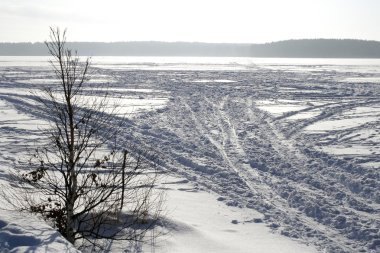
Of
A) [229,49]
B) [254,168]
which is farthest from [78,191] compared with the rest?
[229,49]

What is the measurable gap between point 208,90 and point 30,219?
21.8 metres

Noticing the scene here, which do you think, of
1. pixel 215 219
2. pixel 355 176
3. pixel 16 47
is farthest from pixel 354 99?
pixel 16 47

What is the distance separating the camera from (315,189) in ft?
30.8

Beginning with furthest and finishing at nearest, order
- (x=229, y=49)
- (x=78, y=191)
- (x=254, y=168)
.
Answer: (x=229, y=49), (x=254, y=168), (x=78, y=191)

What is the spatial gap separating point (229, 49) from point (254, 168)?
4638 inches

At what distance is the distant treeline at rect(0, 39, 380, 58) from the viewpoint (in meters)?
105

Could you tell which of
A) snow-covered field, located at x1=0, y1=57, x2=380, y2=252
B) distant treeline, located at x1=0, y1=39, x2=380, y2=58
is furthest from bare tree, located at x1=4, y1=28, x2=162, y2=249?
A: distant treeline, located at x1=0, y1=39, x2=380, y2=58

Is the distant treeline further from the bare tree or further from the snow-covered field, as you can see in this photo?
the bare tree

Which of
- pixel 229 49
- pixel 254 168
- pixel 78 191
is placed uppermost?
pixel 229 49

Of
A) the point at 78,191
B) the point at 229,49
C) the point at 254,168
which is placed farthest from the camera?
the point at 229,49

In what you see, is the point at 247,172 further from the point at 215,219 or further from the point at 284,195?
the point at 215,219

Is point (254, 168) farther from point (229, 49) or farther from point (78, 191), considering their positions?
point (229, 49)

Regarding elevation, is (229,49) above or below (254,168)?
above

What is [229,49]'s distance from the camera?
126m
